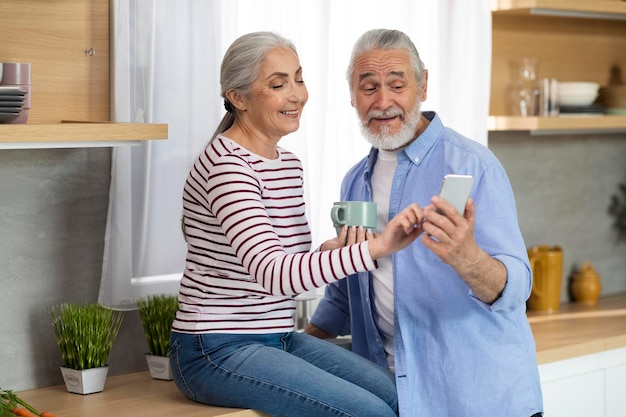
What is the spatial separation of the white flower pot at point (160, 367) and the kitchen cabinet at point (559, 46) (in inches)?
60.0

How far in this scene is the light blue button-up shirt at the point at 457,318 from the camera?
243 cm

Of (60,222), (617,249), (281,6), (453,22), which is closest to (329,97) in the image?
(281,6)

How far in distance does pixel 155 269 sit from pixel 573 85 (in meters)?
1.77

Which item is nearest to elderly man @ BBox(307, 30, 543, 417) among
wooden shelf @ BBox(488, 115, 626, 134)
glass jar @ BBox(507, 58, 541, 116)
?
wooden shelf @ BBox(488, 115, 626, 134)

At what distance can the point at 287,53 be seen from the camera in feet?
7.84

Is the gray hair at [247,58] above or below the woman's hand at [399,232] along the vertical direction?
above

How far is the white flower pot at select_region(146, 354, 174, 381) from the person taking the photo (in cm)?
272

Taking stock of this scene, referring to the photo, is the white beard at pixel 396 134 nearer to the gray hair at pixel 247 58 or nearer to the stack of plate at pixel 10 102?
the gray hair at pixel 247 58

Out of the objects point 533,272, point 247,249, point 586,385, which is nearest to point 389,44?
point 247,249

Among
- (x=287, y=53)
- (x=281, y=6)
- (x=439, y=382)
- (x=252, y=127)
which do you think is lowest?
(x=439, y=382)

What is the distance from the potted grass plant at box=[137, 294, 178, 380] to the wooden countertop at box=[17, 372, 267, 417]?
0.15 feet

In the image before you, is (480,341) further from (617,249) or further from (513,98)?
(617,249)

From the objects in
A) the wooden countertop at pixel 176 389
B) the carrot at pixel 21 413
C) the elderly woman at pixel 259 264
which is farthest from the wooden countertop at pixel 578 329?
the carrot at pixel 21 413

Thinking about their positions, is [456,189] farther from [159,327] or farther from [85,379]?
[85,379]
